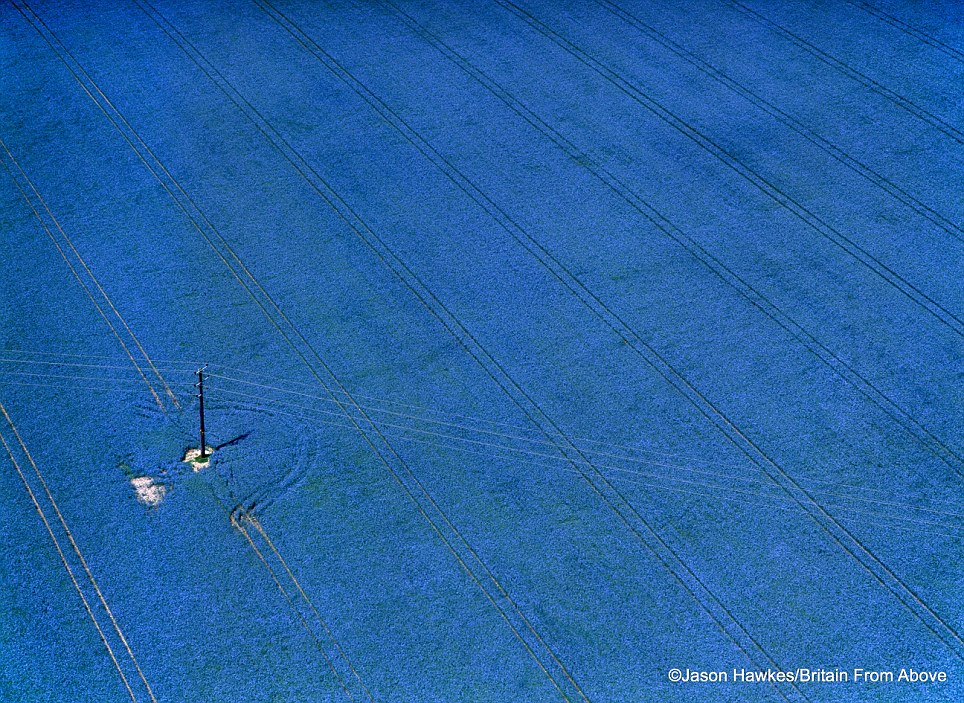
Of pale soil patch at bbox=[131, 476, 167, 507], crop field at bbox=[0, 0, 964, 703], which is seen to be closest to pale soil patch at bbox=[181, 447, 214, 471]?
crop field at bbox=[0, 0, 964, 703]

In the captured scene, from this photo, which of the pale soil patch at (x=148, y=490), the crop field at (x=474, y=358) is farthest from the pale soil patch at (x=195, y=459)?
the pale soil patch at (x=148, y=490)

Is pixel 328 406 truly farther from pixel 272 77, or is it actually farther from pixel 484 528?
pixel 272 77

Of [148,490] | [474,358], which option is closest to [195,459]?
[148,490]

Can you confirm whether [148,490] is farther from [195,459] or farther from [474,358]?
[474,358]

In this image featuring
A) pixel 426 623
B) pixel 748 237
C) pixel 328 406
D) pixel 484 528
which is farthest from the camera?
pixel 748 237

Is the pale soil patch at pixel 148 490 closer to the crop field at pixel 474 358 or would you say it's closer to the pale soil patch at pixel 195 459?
the crop field at pixel 474 358

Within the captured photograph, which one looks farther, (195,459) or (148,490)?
(195,459)

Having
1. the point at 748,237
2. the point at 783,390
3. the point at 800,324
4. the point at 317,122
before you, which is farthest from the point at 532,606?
the point at 317,122

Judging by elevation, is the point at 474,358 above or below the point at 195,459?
above
